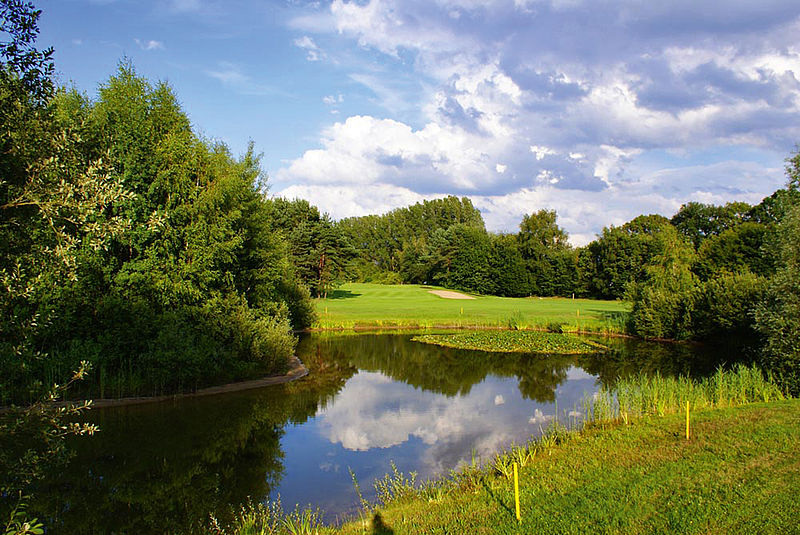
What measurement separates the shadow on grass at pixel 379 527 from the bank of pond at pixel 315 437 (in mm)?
1256

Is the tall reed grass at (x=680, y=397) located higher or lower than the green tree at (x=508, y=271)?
lower

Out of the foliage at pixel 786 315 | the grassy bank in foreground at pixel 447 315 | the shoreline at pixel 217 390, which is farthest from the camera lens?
the grassy bank in foreground at pixel 447 315

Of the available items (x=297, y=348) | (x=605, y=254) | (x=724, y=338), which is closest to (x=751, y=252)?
(x=605, y=254)

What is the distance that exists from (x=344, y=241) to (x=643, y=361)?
3713 centimetres

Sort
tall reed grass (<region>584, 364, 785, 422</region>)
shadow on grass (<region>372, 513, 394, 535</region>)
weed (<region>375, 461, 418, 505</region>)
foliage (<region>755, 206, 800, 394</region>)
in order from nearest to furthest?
shadow on grass (<region>372, 513, 394, 535</region>) → weed (<region>375, 461, 418, 505</region>) → tall reed grass (<region>584, 364, 785, 422</region>) → foliage (<region>755, 206, 800, 394</region>)

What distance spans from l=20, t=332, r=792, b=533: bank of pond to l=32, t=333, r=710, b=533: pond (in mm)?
39

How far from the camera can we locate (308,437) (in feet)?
49.4

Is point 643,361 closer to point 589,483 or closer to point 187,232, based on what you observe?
point 589,483

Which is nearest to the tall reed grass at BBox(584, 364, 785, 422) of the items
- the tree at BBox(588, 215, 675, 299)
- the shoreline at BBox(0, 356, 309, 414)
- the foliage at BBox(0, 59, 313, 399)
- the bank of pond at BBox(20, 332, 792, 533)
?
the bank of pond at BBox(20, 332, 792, 533)

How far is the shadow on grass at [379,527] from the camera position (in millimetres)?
7634

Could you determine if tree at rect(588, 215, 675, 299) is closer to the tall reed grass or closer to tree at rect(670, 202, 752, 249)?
tree at rect(670, 202, 752, 249)

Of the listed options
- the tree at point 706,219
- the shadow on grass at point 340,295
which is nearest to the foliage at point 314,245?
the shadow on grass at point 340,295

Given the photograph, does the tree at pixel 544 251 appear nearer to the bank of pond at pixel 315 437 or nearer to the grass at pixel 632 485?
the bank of pond at pixel 315 437

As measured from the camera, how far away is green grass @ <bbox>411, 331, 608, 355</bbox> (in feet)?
96.3
